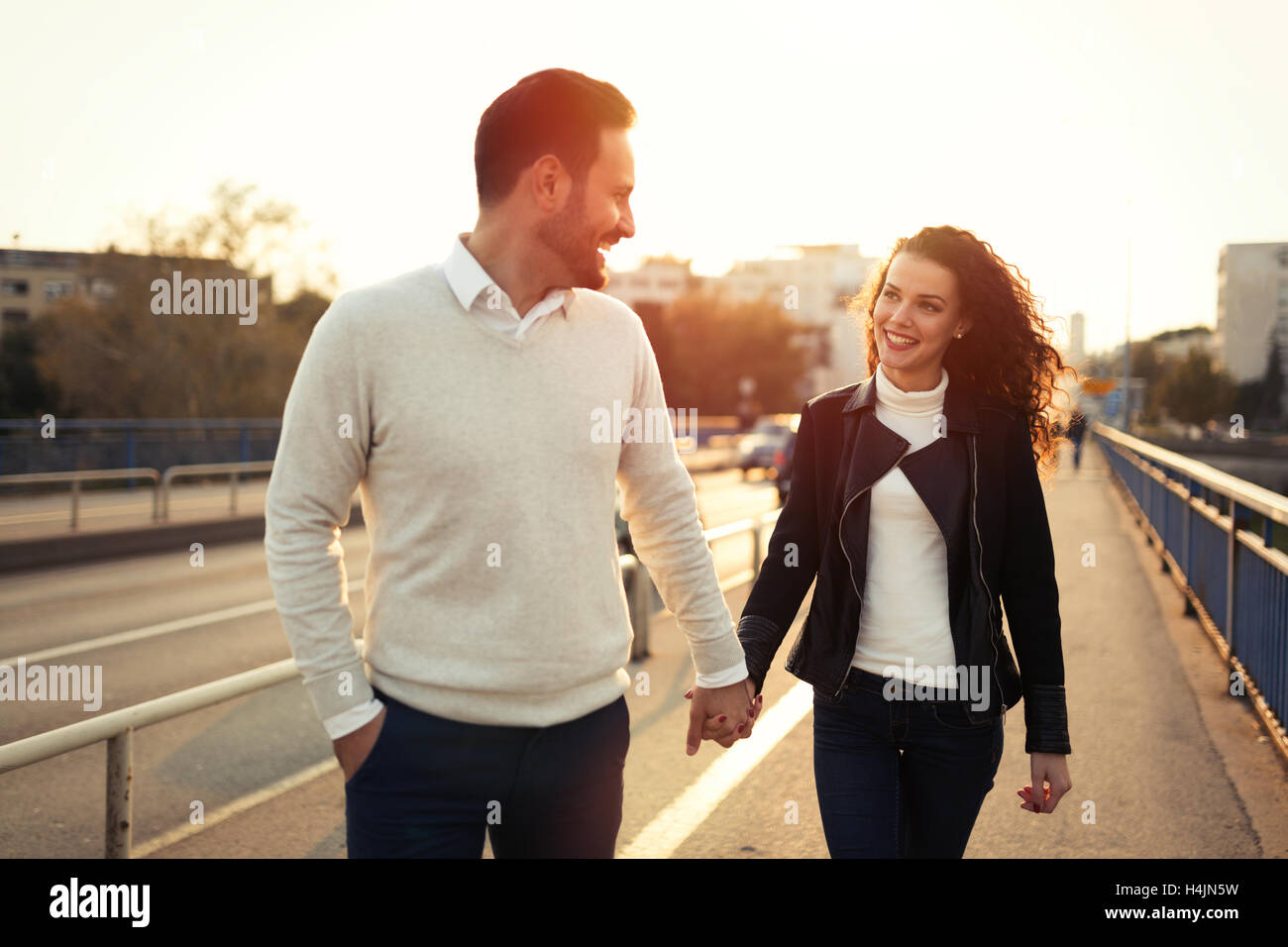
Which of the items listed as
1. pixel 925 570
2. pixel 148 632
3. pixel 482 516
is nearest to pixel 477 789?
pixel 482 516

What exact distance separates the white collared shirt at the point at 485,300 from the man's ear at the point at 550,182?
166mm

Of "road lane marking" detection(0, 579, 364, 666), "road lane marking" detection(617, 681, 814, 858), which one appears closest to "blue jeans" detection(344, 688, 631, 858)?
"road lane marking" detection(617, 681, 814, 858)

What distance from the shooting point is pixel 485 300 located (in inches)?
82.5

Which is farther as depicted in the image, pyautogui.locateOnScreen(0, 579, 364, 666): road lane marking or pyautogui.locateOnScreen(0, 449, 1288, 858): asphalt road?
pyautogui.locateOnScreen(0, 579, 364, 666): road lane marking

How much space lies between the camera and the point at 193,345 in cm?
3519

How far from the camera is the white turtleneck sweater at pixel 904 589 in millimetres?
2688

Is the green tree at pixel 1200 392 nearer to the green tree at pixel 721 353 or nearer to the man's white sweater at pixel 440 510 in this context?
the green tree at pixel 721 353

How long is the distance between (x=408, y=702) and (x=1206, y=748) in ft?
16.8

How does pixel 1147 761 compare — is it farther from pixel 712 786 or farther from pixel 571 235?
pixel 571 235

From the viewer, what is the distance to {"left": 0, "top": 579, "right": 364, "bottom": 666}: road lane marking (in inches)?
324

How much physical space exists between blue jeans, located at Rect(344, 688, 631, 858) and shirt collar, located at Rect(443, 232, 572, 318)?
714 mm

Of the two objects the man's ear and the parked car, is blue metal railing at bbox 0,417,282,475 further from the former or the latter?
the man's ear

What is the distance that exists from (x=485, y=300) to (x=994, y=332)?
4.59 ft
